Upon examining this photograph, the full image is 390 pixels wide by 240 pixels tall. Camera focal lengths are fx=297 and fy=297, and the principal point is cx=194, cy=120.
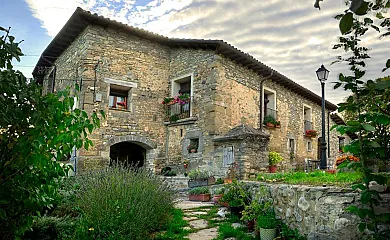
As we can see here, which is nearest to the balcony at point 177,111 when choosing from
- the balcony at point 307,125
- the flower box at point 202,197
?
the flower box at point 202,197

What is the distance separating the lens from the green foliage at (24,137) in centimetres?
157

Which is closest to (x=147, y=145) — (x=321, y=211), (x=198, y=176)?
(x=198, y=176)

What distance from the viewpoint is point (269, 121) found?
1241cm

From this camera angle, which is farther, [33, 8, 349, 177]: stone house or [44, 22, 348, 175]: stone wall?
[44, 22, 348, 175]: stone wall

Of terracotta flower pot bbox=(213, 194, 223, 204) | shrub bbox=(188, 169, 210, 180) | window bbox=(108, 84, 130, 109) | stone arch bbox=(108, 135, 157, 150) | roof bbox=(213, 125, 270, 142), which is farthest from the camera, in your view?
window bbox=(108, 84, 130, 109)

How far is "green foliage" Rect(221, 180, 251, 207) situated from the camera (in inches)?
193

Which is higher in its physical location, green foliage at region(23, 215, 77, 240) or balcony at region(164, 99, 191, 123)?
balcony at region(164, 99, 191, 123)

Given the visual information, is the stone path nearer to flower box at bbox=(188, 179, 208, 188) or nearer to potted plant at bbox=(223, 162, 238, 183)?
flower box at bbox=(188, 179, 208, 188)

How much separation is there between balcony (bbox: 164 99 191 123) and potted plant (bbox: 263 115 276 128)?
3.58 metres

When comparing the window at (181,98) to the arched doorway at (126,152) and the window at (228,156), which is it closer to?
the arched doorway at (126,152)

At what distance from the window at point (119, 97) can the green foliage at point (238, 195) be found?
6.11 metres

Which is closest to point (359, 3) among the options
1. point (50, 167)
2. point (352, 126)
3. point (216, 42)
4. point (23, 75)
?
point (352, 126)

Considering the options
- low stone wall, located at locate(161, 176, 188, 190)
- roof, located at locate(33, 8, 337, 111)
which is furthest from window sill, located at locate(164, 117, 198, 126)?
roof, located at locate(33, 8, 337, 111)

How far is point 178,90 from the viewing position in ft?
37.8
